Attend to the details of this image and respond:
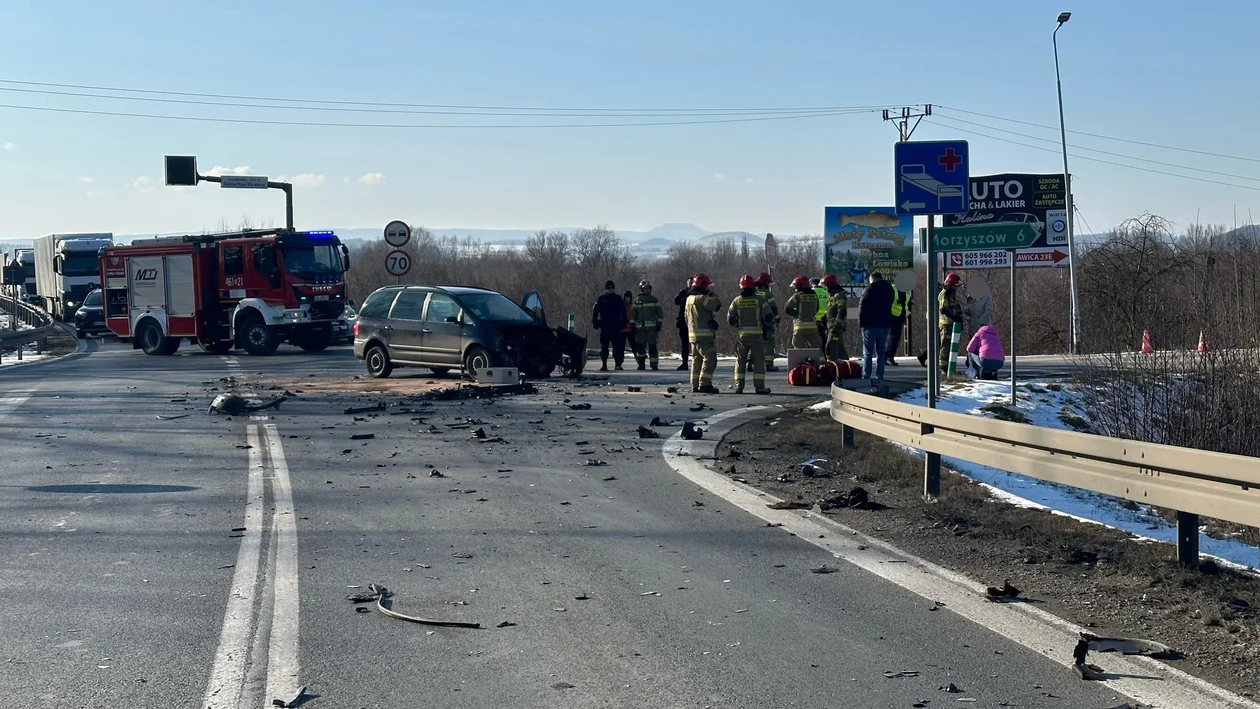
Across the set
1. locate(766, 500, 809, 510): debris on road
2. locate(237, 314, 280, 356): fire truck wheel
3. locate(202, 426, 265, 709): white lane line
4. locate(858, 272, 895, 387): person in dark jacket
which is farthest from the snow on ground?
locate(237, 314, 280, 356): fire truck wheel

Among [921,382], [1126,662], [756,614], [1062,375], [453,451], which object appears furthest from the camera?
[1062,375]

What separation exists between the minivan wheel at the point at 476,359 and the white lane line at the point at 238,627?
33.4 ft

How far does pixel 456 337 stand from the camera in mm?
19562

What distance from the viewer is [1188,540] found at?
654 centimetres

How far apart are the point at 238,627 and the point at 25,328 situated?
56.9 metres

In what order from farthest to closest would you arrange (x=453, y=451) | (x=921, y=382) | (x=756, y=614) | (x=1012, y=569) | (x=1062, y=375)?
(x=1062, y=375), (x=921, y=382), (x=453, y=451), (x=1012, y=569), (x=756, y=614)

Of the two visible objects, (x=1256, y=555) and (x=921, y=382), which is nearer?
(x=1256, y=555)

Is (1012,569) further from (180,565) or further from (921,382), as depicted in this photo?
(921,382)

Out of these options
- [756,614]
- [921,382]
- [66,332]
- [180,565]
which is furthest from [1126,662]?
[66,332]

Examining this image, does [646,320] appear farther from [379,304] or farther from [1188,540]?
[1188,540]

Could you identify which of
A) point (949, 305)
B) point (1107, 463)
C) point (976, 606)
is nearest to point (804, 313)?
point (949, 305)

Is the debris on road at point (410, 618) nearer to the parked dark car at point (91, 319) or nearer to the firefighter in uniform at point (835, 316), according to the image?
the firefighter in uniform at point (835, 316)

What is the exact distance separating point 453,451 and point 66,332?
3936 cm

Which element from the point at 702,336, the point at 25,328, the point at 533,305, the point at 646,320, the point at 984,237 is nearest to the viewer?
the point at 984,237
